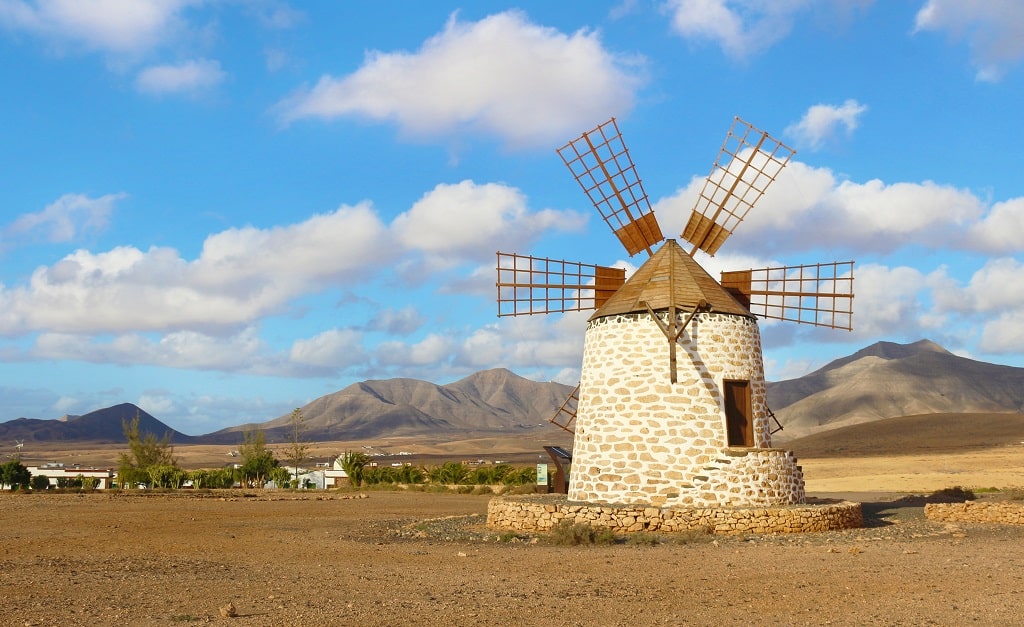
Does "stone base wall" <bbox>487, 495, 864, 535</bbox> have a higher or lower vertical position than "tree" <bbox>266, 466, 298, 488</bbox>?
higher

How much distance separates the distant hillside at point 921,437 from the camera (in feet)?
183

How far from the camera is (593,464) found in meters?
17.2

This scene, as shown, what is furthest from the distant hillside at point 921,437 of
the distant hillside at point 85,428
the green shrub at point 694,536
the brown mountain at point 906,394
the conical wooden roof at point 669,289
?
the distant hillside at point 85,428

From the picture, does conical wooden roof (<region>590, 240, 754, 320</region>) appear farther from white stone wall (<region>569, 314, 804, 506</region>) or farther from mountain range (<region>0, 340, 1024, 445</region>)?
mountain range (<region>0, 340, 1024, 445</region>)

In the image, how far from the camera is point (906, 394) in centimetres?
11262

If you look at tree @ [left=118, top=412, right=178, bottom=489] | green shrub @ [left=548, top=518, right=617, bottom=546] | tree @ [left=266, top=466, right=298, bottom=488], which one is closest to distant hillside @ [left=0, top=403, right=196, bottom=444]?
tree @ [left=118, top=412, right=178, bottom=489]

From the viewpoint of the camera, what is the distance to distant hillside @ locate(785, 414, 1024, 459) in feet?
183

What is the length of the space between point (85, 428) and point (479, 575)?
593 feet

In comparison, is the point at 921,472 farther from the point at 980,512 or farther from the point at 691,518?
the point at 691,518

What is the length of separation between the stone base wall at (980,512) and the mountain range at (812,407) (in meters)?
62.0

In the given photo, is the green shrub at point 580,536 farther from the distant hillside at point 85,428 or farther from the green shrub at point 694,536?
the distant hillside at point 85,428

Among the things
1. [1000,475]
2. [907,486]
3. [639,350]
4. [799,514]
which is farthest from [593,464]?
[1000,475]

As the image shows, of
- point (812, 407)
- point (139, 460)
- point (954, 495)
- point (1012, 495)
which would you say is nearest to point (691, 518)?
point (1012, 495)

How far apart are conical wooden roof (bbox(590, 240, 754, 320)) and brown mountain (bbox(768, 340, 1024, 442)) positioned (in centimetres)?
8183
